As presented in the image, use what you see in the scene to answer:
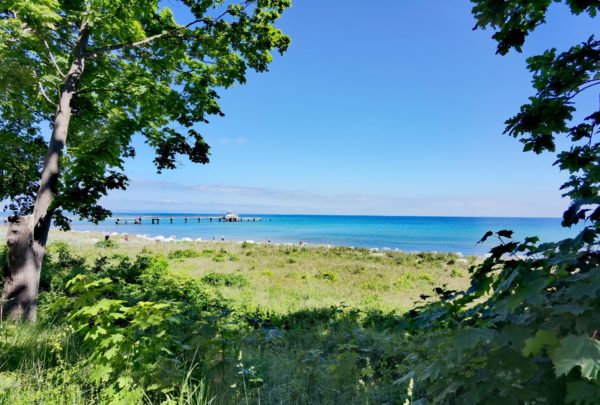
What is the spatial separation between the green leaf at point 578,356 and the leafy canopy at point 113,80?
8364 mm

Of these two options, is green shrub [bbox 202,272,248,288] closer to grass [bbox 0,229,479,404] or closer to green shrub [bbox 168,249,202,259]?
grass [bbox 0,229,479,404]

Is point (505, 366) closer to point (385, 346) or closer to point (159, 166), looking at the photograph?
point (385, 346)

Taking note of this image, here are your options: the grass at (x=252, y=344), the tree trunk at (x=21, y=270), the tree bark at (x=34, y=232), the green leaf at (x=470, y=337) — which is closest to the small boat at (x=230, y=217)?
the grass at (x=252, y=344)

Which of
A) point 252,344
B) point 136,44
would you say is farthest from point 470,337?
point 136,44

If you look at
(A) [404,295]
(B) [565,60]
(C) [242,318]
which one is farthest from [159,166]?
(A) [404,295]

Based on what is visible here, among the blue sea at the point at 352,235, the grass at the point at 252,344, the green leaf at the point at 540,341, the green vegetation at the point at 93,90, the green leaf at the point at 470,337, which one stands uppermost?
the green vegetation at the point at 93,90

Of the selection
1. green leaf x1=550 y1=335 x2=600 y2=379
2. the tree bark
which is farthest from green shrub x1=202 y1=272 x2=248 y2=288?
green leaf x1=550 y1=335 x2=600 y2=379

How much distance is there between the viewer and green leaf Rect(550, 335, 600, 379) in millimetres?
1438

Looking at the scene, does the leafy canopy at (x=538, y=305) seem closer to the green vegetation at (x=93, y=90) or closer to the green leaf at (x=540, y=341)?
the green leaf at (x=540, y=341)

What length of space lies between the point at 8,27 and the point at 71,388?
292 inches

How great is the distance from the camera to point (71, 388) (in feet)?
11.1

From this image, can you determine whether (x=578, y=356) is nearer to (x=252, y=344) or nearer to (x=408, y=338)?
(x=252, y=344)

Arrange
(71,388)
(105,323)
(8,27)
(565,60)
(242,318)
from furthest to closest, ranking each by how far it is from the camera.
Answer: (242,318) → (8,27) → (565,60) → (105,323) → (71,388)

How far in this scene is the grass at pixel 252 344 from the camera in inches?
→ 139
